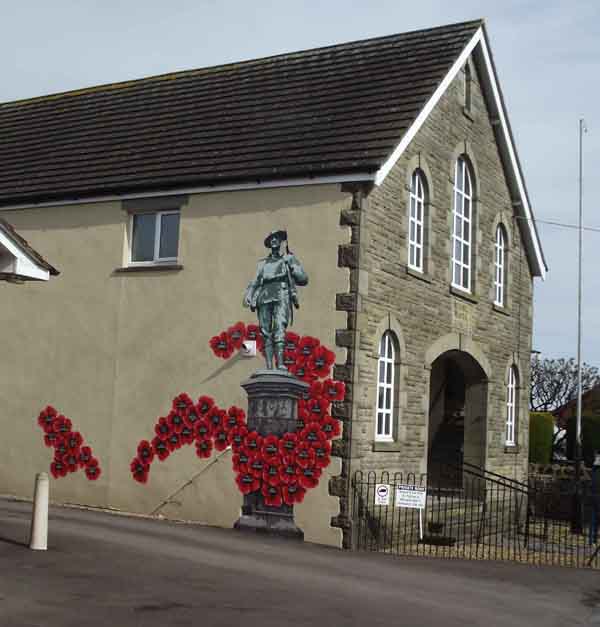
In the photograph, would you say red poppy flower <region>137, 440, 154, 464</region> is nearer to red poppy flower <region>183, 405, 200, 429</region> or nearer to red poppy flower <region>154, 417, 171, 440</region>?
red poppy flower <region>154, 417, 171, 440</region>

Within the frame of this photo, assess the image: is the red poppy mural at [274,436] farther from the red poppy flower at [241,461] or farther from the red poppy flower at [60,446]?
the red poppy flower at [60,446]

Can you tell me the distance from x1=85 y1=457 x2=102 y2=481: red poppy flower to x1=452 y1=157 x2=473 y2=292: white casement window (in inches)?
297

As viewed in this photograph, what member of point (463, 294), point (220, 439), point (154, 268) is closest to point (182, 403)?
point (220, 439)

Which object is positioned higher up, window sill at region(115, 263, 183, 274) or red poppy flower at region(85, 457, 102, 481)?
window sill at region(115, 263, 183, 274)

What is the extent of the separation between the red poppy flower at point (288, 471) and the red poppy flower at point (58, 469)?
4466 millimetres

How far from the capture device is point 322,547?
1563 centimetres

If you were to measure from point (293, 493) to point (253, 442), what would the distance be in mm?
1060

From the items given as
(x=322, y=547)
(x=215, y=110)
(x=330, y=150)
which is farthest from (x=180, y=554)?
(x=215, y=110)

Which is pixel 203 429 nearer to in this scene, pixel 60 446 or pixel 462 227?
pixel 60 446

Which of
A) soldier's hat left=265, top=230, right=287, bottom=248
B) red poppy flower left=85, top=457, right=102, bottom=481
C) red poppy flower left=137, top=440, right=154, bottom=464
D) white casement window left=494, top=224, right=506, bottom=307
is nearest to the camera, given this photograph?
soldier's hat left=265, top=230, right=287, bottom=248

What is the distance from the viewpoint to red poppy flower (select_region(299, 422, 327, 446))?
16203 mm

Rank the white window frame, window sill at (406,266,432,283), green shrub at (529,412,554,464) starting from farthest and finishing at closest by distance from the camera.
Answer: green shrub at (529,412,554,464) < the white window frame < window sill at (406,266,432,283)

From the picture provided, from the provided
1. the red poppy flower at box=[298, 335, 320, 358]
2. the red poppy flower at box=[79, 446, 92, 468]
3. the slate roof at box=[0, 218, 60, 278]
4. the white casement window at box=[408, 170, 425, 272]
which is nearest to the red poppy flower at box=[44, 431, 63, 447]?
the red poppy flower at box=[79, 446, 92, 468]

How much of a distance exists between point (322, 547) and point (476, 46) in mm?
10591
